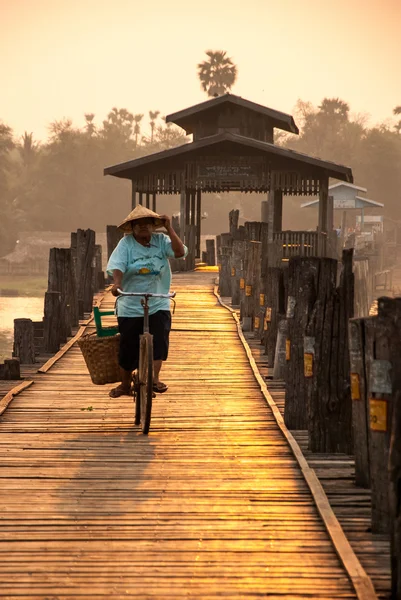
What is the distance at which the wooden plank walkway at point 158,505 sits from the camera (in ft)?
18.1

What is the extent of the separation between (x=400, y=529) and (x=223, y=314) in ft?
45.9

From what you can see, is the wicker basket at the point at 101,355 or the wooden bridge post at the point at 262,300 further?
the wooden bridge post at the point at 262,300

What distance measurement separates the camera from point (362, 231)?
196 ft

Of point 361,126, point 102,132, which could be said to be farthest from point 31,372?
point 361,126

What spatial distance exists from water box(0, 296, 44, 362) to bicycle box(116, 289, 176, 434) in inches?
1550

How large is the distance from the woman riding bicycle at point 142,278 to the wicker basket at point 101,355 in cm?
9

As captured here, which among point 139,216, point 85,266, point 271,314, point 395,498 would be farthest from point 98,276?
point 395,498

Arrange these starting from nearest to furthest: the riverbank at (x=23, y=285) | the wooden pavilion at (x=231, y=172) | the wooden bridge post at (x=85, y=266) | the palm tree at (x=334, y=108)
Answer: the wooden bridge post at (x=85, y=266), the wooden pavilion at (x=231, y=172), the riverbank at (x=23, y=285), the palm tree at (x=334, y=108)

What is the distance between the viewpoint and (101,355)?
941cm

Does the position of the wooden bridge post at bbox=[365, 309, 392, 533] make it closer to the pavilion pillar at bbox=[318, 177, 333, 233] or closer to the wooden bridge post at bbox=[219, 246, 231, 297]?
the wooden bridge post at bbox=[219, 246, 231, 297]

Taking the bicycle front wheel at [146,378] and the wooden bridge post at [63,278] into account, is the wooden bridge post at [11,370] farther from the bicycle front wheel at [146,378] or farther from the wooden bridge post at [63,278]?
the wooden bridge post at [63,278]

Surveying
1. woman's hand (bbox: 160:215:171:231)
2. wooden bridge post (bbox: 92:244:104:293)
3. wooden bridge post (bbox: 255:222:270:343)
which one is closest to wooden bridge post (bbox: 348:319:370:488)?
woman's hand (bbox: 160:215:171:231)

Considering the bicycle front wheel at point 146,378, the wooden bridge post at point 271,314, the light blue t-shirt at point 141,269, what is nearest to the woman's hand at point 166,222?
the light blue t-shirt at point 141,269

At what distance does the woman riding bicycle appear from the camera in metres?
9.29
